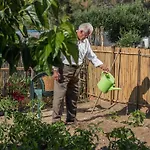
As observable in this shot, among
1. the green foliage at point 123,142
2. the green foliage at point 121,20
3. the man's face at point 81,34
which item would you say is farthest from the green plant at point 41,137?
the green foliage at point 121,20

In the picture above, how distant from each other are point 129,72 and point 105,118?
196cm

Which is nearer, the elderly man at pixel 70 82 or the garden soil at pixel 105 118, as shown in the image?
the garden soil at pixel 105 118

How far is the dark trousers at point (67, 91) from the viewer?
748 cm

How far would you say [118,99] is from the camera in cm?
1068

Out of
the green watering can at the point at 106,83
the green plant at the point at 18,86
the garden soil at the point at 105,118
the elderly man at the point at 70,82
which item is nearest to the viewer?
the garden soil at the point at 105,118

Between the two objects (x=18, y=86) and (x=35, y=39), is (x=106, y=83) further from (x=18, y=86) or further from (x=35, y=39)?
(x=35, y=39)

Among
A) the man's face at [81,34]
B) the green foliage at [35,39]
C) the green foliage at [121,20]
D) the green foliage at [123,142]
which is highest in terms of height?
the green foliage at [121,20]

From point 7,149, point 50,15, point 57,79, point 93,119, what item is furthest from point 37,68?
point 93,119

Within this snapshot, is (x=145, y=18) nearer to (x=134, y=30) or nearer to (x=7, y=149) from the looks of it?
(x=134, y=30)

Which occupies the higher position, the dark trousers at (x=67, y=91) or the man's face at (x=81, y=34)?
the man's face at (x=81, y=34)

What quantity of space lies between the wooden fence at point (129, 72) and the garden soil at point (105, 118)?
0.72 ft

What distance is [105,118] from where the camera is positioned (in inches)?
342

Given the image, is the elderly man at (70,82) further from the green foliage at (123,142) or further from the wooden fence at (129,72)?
the green foliage at (123,142)

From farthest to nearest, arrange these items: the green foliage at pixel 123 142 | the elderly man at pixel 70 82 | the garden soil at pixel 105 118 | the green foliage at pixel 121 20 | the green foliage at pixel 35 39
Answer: the green foliage at pixel 121 20, the elderly man at pixel 70 82, the garden soil at pixel 105 118, the green foliage at pixel 123 142, the green foliage at pixel 35 39
